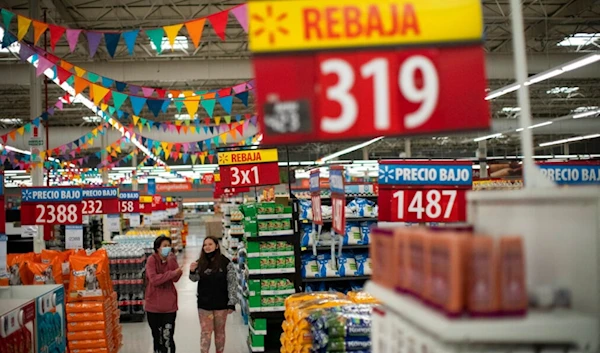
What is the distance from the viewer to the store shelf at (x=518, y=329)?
1.82 m

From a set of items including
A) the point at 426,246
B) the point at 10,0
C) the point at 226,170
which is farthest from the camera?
the point at 10,0

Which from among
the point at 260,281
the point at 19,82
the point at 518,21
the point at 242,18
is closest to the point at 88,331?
the point at 260,281

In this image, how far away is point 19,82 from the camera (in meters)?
16.8

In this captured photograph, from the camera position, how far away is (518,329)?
1860 millimetres

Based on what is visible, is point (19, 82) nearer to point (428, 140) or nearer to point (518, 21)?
point (518, 21)

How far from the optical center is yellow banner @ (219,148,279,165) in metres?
9.63

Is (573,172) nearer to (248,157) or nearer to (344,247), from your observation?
(344,247)

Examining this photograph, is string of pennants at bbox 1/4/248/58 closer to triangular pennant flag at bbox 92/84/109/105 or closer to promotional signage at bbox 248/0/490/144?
triangular pennant flag at bbox 92/84/109/105

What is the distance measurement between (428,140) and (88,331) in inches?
1166

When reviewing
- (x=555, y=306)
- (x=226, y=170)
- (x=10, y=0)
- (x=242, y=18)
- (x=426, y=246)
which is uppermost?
(x=10, y=0)

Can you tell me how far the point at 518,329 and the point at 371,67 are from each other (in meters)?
1.12

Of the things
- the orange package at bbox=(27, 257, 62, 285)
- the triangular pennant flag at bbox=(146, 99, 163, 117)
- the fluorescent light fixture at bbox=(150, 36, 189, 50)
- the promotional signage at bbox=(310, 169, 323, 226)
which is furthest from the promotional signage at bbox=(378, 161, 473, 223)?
the fluorescent light fixture at bbox=(150, 36, 189, 50)

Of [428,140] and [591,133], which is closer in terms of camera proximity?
[591,133]

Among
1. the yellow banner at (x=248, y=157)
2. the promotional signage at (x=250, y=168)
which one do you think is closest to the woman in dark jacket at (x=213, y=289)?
the promotional signage at (x=250, y=168)
